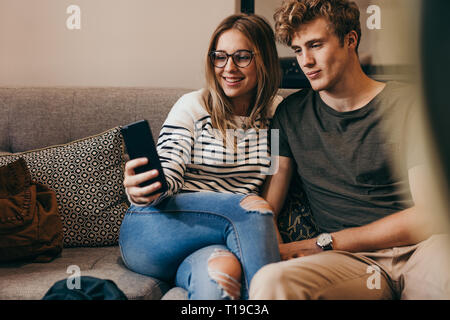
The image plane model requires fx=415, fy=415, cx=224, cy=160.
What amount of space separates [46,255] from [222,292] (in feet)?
1.97

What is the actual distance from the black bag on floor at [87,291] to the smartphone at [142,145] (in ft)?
0.80

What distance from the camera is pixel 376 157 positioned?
1171mm

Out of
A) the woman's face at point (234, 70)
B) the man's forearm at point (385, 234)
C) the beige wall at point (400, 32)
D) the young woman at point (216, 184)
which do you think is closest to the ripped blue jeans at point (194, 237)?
the young woman at point (216, 184)

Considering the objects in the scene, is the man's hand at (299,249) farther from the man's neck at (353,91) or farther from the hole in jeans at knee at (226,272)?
the man's neck at (353,91)

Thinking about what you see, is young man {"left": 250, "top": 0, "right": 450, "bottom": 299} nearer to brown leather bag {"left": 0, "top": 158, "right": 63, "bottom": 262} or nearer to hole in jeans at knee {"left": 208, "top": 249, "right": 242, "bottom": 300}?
hole in jeans at knee {"left": 208, "top": 249, "right": 242, "bottom": 300}

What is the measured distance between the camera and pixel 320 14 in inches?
48.7

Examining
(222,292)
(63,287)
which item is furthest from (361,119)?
(63,287)

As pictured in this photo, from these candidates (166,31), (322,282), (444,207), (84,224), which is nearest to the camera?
(444,207)

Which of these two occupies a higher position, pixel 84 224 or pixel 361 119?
pixel 361 119

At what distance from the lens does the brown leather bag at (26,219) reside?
1.14 metres

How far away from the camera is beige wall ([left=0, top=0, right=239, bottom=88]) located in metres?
1.74

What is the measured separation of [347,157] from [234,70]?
1.44 feet
